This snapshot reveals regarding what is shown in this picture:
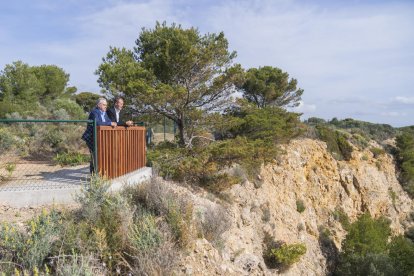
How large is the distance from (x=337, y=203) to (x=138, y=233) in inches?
699

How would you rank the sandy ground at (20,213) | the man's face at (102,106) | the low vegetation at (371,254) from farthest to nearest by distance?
the low vegetation at (371,254) → the man's face at (102,106) → the sandy ground at (20,213)

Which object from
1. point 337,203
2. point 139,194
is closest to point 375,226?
point 337,203

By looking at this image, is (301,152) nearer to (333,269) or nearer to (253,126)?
(253,126)

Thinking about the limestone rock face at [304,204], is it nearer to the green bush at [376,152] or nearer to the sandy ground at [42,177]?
the green bush at [376,152]

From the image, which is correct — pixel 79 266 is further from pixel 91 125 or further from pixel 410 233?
pixel 410 233

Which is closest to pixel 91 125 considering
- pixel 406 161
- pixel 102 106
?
pixel 102 106

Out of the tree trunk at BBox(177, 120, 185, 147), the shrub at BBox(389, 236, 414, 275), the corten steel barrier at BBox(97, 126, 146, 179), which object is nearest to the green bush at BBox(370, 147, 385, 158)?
the shrub at BBox(389, 236, 414, 275)

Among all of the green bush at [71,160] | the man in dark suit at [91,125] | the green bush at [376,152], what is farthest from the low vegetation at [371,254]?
the man in dark suit at [91,125]

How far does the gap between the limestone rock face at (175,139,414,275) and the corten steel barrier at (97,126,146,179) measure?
254 centimetres

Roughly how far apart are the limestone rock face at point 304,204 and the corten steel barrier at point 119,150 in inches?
99.8

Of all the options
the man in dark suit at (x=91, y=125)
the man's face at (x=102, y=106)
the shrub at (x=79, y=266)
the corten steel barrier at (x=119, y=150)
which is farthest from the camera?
the man's face at (x=102, y=106)

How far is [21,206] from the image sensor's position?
6.52 m

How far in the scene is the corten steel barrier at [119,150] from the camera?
7.15 metres

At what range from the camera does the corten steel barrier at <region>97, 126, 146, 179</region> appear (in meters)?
7.15
